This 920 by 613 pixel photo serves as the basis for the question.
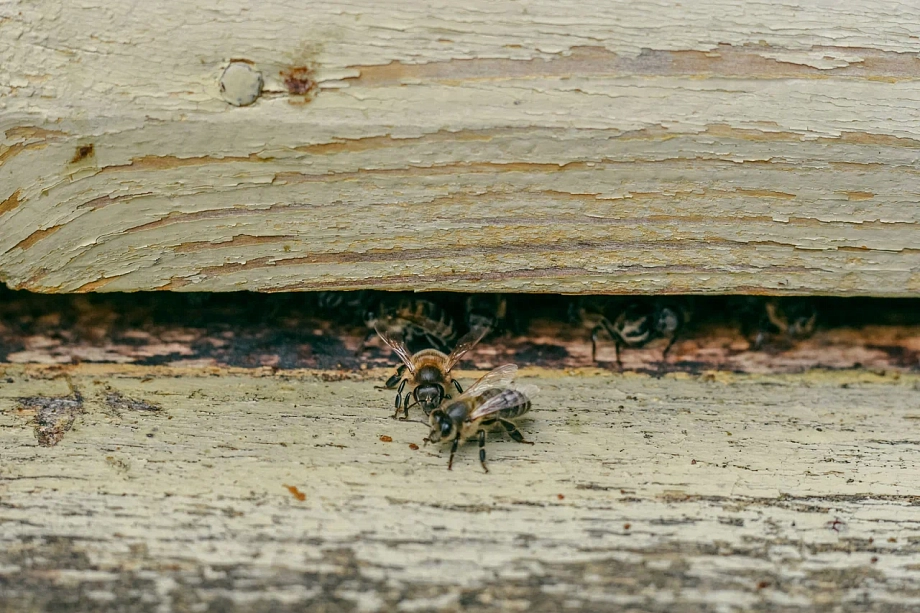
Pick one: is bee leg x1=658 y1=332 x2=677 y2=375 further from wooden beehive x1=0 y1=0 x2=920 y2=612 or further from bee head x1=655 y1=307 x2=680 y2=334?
wooden beehive x1=0 y1=0 x2=920 y2=612

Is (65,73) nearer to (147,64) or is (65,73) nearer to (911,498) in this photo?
(147,64)

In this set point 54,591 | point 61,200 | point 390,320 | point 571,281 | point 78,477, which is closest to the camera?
point 54,591

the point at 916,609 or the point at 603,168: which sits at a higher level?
Result: the point at 603,168

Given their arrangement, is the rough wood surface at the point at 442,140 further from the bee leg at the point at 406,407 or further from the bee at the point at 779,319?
the bee at the point at 779,319

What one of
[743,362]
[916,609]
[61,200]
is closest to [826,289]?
[743,362]

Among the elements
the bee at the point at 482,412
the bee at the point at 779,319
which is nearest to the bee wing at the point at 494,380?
the bee at the point at 482,412

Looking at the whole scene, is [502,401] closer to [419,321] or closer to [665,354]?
[665,354]

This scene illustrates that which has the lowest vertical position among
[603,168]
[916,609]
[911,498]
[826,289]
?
[916,609]
